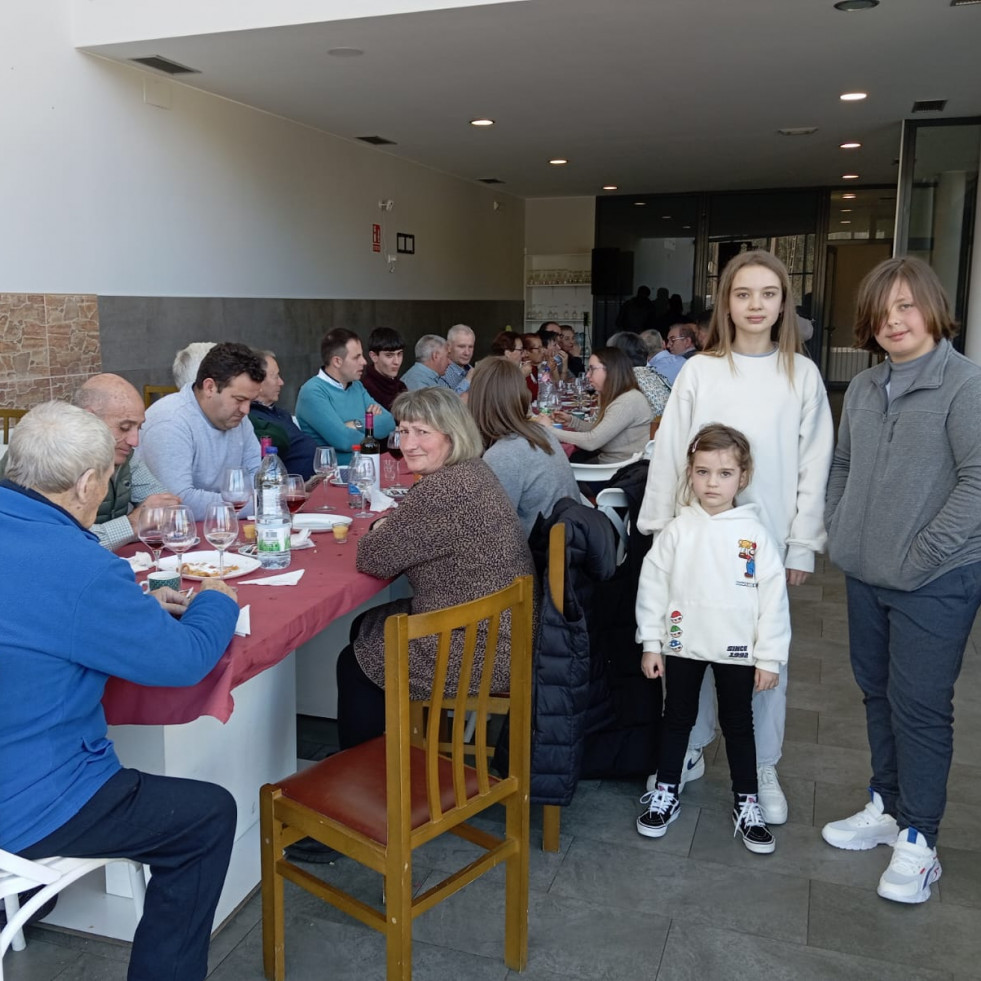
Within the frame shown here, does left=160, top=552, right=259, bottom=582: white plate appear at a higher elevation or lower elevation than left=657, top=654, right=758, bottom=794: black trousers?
higher

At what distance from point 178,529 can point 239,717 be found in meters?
0.50

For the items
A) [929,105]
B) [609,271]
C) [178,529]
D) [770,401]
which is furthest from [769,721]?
[609,271]

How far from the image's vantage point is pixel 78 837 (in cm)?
173

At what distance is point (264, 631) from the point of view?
2.06 meters

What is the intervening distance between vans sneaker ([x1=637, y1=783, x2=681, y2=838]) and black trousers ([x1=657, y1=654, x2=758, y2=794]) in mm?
30

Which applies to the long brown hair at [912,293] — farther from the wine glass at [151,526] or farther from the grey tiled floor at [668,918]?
the wine glass at [151,526]

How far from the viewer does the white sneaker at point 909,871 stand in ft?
8.00

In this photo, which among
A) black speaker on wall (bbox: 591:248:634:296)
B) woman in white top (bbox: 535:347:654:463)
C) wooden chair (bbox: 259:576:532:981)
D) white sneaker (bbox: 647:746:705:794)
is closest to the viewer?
wooden chair (bbox: 259:576:532:981)

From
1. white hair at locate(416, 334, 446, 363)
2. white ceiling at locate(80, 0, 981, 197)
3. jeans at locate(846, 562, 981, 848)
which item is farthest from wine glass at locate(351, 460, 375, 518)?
white hair at locate(416, 334, 446, 363)

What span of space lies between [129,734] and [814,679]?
9.25ft

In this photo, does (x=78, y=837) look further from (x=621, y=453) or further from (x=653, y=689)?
(x=621, y=453)

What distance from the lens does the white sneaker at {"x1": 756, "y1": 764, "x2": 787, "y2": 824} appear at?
9.31ft

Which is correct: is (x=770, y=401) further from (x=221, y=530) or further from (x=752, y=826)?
(x=221, y=530)

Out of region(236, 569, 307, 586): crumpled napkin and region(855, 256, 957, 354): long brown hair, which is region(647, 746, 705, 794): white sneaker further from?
region(855, 256, 957, 354): long brown hair
